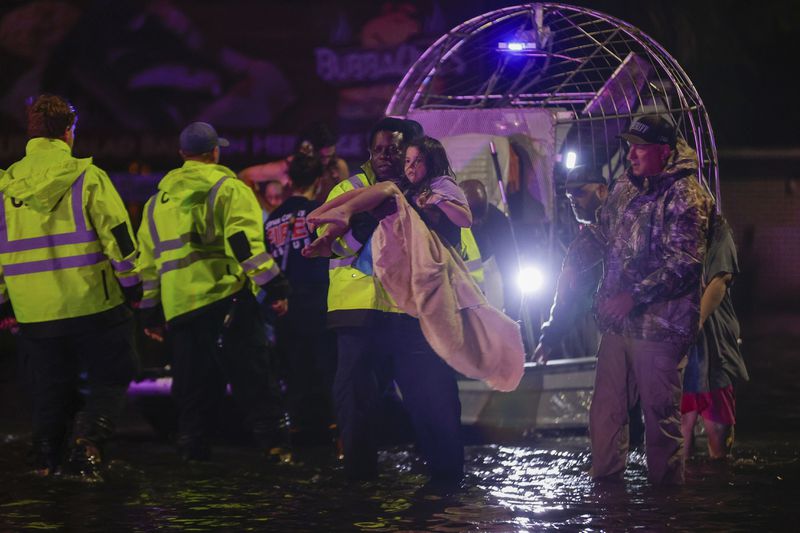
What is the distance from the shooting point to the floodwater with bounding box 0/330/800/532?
686 cm

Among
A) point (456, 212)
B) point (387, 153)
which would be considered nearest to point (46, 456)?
point (387, 153)

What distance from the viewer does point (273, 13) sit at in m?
20.1

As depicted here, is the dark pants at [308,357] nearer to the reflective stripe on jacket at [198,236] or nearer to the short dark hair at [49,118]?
the reflective stripe on jacket at [198,236]

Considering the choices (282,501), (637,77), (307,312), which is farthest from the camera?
(637,77)

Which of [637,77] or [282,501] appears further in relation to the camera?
[637,77]

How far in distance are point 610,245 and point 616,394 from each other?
2.58ft

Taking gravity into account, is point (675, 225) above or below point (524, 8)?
below

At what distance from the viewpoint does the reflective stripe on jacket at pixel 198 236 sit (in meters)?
8.64

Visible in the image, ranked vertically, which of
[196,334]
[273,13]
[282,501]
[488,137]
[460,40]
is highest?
[273,13]

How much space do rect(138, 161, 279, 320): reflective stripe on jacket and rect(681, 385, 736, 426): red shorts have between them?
2.60m

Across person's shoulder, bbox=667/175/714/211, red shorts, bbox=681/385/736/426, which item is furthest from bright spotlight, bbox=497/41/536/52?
red shorts, bbox=681/385/736/426

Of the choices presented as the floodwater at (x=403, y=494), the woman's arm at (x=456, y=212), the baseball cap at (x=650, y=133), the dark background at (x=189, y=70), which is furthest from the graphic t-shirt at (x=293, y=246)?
the dark background at (x=189, y=70)

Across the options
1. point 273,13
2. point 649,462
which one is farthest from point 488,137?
point 273,13

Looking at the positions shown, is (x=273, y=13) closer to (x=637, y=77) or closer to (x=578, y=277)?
(x=637, y=77)
